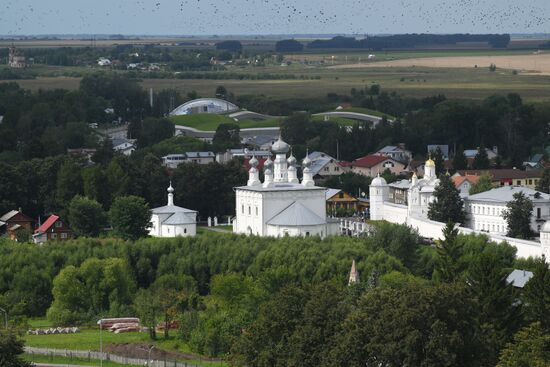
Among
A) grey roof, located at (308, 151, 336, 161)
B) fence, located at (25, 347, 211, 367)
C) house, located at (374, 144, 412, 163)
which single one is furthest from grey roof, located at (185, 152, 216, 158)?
fence, located at (25, 347, 211, 367)

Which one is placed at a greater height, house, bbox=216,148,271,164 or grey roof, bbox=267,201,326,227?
grey roof, bbox=267,201,326,227

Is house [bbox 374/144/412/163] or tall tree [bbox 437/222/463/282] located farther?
house [bbox 374/144/412/163]

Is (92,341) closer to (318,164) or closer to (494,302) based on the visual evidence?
(494,302)

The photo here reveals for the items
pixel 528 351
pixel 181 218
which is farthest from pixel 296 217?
pixel 528 351

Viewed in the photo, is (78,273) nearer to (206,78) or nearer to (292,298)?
(292,298)

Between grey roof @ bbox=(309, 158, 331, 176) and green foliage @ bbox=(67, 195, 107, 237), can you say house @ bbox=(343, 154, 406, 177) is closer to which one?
grey roof @ bbox=(309, 158, 331, 176)

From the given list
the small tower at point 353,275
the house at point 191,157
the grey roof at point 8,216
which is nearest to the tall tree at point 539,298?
the small tower at point 353,275
